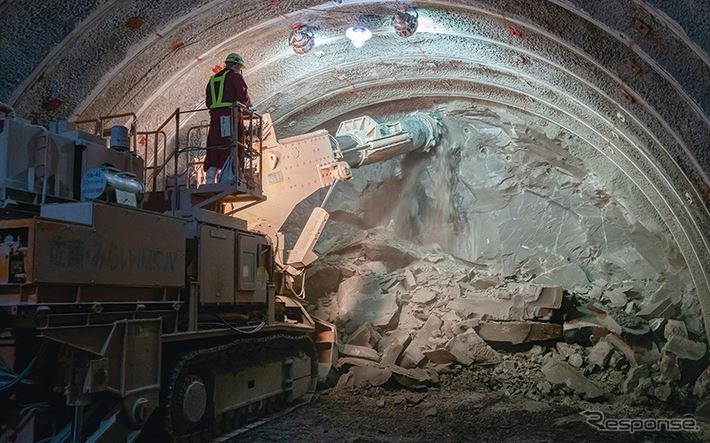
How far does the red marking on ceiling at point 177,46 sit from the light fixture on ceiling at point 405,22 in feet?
10.6

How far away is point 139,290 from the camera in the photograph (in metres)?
5.90

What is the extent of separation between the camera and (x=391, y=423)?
7.58m

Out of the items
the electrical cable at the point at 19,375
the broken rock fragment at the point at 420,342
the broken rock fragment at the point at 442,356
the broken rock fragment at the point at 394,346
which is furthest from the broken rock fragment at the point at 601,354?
the electrical cable at the point at 19,375

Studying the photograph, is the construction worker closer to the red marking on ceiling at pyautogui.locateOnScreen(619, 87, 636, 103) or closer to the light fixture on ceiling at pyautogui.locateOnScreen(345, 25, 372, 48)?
the light fixture on ceiling at pyautogui.locateOnScreen(345, 25, 372, 48)

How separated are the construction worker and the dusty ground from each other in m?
3.32

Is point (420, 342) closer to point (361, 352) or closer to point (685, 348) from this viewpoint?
point (361, 352)

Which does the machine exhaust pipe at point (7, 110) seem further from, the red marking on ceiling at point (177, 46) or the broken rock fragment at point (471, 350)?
the broken rock fragment at point (471, 350)

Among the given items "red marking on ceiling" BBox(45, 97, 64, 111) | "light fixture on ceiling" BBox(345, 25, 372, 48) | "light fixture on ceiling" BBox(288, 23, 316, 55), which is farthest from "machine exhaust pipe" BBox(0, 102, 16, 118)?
"light fixture on ceiling" BBox(345, 25, 372, 48)

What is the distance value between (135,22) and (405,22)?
3.92 meters

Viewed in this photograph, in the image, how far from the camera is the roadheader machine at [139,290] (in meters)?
5.04

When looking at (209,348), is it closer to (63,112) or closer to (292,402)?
(292,402)

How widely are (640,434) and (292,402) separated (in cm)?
447

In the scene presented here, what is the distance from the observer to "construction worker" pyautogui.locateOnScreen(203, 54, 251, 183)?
25.7 feet

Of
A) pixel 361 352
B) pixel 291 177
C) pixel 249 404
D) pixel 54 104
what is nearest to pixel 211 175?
pixel 291 177
